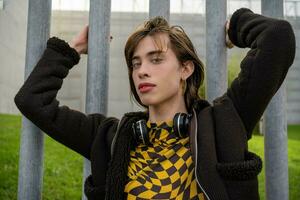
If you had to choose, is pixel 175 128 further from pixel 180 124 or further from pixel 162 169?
pixel 162 169

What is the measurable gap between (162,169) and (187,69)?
490 millimetres

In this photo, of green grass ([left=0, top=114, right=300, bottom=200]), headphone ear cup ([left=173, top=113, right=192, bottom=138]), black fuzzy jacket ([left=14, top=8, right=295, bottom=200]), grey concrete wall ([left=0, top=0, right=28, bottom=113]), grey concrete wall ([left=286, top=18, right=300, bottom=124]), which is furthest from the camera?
grey concrete wall ([left=286, top=18, right=300, bottom=124])

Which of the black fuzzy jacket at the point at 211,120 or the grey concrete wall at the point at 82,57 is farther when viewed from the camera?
the grey concrete wall at the point at 82,57

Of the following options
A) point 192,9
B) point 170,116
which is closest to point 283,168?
point 170,116

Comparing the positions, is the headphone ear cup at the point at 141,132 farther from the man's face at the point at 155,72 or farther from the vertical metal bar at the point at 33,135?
the vertical metal bar at the point at 33,135

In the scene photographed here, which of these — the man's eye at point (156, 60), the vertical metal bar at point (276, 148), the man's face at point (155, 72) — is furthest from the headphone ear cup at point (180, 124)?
the vertical metal bar at point (276, 148)

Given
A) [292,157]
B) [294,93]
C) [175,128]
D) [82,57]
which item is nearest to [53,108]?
[175,128]

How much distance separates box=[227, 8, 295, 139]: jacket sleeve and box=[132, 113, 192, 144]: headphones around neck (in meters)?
0.21

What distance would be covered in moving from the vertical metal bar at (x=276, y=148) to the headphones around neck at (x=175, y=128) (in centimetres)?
35

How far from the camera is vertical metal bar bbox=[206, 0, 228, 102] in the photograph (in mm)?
1602

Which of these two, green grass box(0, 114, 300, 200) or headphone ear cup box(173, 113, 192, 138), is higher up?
headphone ear cup box(173, 113, 192, 138)

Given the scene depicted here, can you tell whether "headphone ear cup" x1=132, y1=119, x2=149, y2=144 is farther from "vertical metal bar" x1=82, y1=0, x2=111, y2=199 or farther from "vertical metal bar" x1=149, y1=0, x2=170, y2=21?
"vertical metal bar" x1=149, y1=0, x2=170, y2=21

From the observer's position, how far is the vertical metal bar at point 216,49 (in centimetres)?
160

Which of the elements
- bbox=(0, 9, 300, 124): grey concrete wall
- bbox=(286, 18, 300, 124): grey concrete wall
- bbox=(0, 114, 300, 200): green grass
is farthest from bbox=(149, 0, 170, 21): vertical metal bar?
bbox=(286, 18, 300, 124): grey concrete wall
